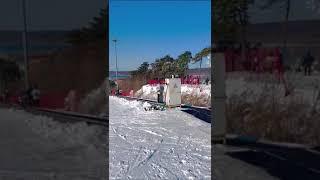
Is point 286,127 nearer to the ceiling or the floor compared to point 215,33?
→ nearer to the floor

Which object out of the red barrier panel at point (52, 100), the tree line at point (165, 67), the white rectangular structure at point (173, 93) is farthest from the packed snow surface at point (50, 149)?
the white rectangular structure at point (173, 93)

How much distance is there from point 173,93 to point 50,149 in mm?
3491

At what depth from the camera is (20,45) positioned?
304 cm

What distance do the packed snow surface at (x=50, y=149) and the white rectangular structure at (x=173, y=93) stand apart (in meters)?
3.39

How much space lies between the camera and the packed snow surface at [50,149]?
3156 mm

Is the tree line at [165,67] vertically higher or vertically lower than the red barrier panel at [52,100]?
higher

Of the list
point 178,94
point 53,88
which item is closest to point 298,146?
point 53,88

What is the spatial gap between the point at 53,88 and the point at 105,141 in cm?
60

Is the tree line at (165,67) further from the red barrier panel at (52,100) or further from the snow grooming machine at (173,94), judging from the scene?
the red barrier panel at (52,100)

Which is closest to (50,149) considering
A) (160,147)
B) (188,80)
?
(160,147)

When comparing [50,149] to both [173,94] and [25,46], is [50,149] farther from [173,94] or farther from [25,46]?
[173,94]

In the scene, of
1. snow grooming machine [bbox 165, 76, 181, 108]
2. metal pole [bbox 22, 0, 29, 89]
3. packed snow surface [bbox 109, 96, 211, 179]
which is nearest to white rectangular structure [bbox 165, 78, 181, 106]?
snow grooming machine [bbox 165, 76, 181, 108]

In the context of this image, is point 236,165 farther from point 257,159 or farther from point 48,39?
point 48,39

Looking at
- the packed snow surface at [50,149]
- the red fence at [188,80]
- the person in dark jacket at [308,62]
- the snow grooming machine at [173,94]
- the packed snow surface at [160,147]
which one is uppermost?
the person in dark jacket at [308,62]
